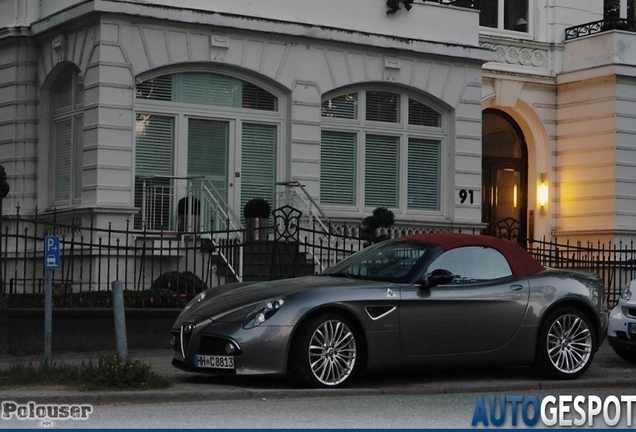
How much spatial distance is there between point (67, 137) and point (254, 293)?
10.0m

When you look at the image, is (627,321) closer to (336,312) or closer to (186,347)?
(336,312)

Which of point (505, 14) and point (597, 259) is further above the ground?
point (505, 14)

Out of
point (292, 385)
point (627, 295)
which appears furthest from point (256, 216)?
point (292, 385)

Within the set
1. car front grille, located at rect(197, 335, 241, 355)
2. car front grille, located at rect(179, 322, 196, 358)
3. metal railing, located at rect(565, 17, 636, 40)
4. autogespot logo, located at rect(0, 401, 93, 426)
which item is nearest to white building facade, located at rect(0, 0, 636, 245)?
metal railing, located at rect(565, 17, 636, 40)

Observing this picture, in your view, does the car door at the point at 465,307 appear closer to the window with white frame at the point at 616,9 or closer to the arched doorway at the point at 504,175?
the arched doorway at the point at 504,175

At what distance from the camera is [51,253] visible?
40.2 feet

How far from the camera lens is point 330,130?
21891mm

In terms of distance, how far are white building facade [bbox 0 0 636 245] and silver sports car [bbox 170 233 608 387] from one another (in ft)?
24.9

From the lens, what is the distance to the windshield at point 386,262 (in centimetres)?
1245

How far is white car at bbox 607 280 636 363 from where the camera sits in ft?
46.5

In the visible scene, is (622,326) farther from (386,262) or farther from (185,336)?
(185,336)

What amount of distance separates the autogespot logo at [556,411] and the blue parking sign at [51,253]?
448 cm

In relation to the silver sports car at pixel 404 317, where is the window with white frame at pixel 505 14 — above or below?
above

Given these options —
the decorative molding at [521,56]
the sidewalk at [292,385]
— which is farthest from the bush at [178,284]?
the decorative molding at [521,56]
